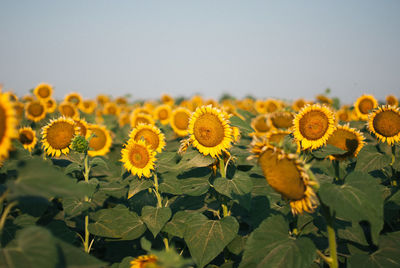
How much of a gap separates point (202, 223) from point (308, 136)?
5.39 feet

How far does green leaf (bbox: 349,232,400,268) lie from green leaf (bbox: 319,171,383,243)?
405 mm

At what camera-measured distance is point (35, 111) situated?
288 inches

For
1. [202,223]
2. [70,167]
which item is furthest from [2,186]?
[202,223]

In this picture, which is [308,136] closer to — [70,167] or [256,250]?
[256,250]

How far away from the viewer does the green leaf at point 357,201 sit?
6.37ft

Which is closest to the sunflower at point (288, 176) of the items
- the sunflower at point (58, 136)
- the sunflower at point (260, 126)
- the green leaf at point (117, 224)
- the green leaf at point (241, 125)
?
the green leaf at point (241, 125)

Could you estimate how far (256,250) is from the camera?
7.24 feet

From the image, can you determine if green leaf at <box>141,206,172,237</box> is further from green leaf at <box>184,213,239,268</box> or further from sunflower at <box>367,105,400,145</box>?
sunflower at <box>367,105,400,145</box>

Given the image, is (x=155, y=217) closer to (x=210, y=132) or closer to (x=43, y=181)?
(x=210, y=132)

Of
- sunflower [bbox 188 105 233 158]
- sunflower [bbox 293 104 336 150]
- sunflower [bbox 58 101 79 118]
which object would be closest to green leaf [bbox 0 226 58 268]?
sunflower [bbox 188 105 233 158]

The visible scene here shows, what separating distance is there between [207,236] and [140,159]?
111cm

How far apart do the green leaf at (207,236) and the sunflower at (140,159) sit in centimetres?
75

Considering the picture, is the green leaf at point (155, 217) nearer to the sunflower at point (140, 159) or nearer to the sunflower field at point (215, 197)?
the sunflower field at point (215, 197)

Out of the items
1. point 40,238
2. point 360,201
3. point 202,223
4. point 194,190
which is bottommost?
point 202,223
